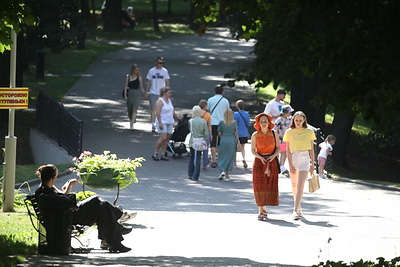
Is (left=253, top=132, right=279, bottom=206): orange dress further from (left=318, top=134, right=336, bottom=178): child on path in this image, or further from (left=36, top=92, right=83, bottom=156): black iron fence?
(left=36, top=92, right=83, bottom=156): black iron fence

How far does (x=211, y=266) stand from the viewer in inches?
468

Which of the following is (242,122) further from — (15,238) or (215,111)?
(15,238)

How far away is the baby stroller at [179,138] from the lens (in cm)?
2453

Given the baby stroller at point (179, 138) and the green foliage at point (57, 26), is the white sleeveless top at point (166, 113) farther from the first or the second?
the green foliage at point (57, 26)

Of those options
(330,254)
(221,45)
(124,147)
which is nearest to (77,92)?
(124,147)

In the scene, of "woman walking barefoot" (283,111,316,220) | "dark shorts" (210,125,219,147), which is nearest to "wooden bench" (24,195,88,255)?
"woman walking barefoot" (283,111,316,220)

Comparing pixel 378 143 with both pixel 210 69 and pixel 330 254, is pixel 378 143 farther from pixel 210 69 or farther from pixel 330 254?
pixel 330 254

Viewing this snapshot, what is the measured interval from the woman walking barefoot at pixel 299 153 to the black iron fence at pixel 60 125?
7370mm

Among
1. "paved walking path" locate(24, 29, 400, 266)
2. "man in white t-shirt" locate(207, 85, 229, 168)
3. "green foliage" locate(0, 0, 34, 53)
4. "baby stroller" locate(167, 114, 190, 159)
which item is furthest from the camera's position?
"baby stroller" locate(167, 114, 190, 159)

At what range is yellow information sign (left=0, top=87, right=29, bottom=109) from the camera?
1673 centimetres

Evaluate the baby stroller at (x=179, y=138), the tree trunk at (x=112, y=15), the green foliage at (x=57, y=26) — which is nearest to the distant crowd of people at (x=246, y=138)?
the baby stroller at (x=179, y=138)

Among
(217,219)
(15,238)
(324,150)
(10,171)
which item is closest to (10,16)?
→ (15,238)

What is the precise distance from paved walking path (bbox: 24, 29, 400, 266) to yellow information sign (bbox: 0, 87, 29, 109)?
264cm

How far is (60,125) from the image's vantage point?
25594 millimetres
